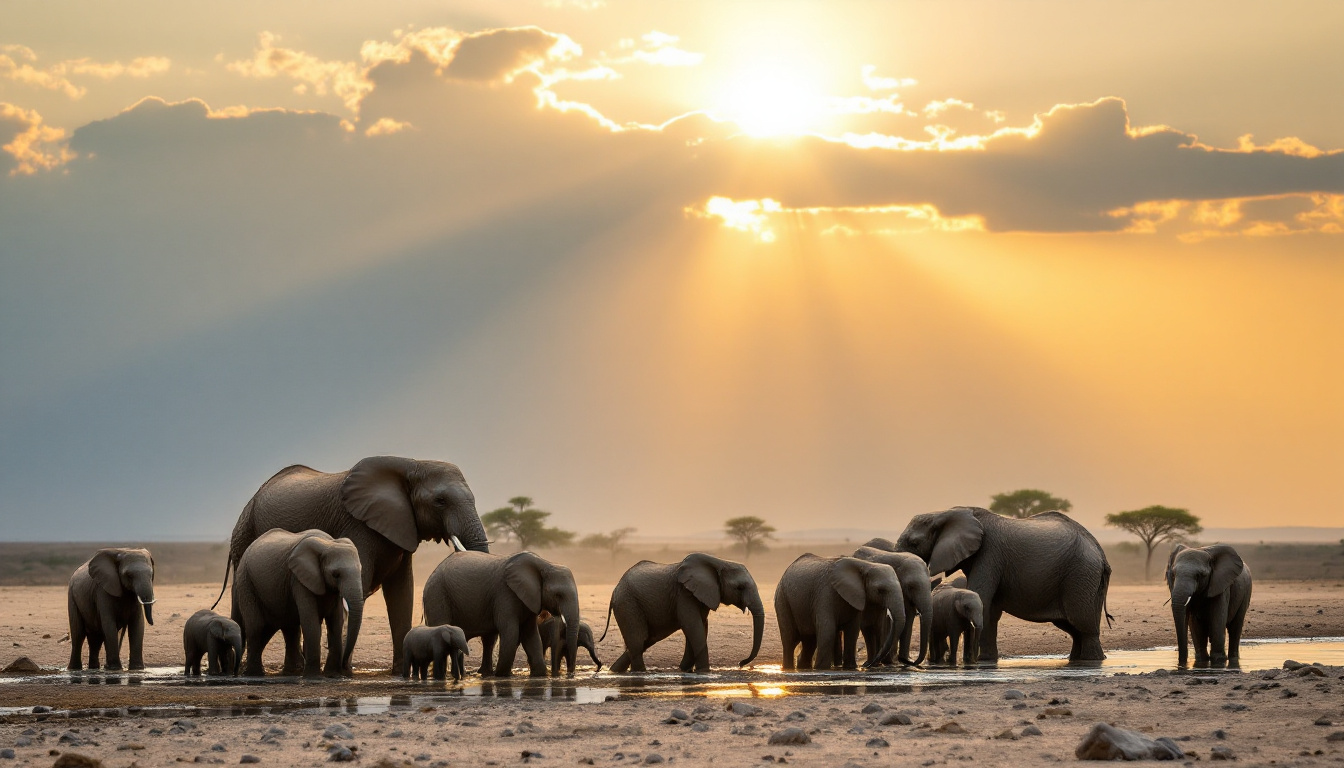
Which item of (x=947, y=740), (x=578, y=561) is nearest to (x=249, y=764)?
(x=947, y=740)

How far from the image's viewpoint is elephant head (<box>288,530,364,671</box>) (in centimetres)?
2327

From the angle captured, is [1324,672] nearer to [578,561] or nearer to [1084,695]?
[1084,695]

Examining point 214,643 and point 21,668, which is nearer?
point 214,643

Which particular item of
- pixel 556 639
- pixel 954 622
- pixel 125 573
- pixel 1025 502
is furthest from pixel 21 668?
pixel 1025 502

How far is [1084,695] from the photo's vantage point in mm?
19078

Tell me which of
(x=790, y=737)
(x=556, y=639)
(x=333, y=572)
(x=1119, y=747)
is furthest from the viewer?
(x=556, y=639)

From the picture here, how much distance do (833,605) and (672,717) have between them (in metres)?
10.1

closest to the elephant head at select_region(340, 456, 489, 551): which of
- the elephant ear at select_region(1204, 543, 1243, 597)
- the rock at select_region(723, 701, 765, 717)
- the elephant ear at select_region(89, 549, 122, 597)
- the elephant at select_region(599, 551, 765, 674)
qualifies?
the elephant at select_region(599, 551, 765, 674)

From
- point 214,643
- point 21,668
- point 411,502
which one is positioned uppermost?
point 411,502

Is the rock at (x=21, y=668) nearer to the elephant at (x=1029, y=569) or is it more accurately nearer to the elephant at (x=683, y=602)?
the elephant at (x=683, y=602)

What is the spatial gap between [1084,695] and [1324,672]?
4.30 meters

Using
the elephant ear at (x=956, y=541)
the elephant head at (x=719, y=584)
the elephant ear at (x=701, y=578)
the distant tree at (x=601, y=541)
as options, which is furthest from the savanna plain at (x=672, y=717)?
the distant tree at (x=601, y=541)

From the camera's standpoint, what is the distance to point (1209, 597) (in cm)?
2784

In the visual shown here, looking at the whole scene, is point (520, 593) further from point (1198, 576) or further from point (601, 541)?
point (601, 541)
